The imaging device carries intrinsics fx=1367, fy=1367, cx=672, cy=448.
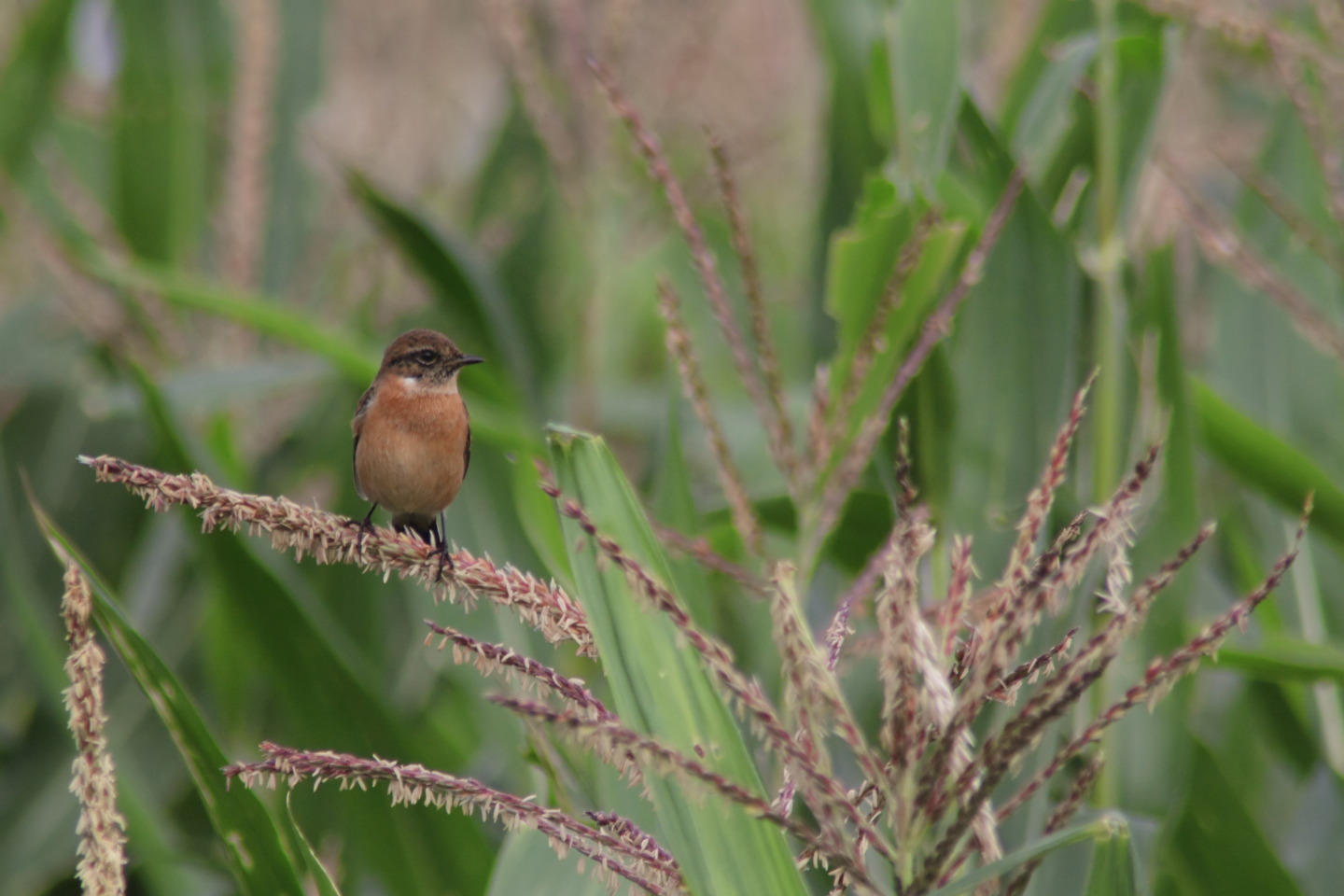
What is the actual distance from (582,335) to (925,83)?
139 cm

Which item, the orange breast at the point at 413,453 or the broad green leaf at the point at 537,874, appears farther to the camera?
the orange breast at the point at 413,453

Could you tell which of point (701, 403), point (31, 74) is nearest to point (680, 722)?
point (701, 403)

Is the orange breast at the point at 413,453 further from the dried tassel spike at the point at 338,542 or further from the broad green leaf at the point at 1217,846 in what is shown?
the broad green leaf at the point at 1217,846

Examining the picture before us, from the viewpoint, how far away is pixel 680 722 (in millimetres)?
1077

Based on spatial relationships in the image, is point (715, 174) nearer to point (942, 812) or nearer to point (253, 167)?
point (942, 812)

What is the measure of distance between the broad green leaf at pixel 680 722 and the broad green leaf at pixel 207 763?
0.44 meters

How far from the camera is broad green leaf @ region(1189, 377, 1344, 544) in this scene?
2.14m

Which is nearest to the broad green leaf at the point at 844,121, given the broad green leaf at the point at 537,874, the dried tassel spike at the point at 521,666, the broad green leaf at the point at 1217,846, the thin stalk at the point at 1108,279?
the thin stalk at the point at 1108,279

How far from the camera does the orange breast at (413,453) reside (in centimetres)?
192

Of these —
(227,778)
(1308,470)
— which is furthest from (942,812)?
(1308,470)

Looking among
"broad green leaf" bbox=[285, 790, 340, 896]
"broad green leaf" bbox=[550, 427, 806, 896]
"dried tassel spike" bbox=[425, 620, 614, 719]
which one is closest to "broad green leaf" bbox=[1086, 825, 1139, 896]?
"broad green leaf" bbox=[550, 427, 806, 896]

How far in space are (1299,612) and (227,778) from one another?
200 cm

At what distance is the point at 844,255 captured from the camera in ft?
5.81

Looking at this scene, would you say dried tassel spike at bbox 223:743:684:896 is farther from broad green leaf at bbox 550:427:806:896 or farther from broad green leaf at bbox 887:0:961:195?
broad green leaf at bbox 887:0:961:195
